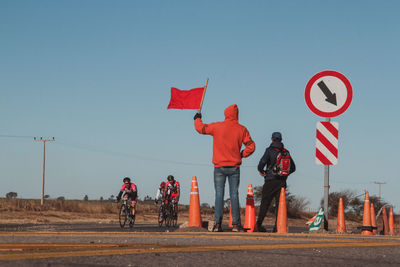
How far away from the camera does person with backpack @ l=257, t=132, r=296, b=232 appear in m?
12.4

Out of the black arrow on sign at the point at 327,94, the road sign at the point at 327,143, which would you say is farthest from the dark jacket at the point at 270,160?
the black arrow on sign at the point at 327,94

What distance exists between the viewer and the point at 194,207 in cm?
1284

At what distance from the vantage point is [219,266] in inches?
214

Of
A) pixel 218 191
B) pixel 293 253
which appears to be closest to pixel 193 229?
pixel 218 191

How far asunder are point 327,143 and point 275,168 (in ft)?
4.30

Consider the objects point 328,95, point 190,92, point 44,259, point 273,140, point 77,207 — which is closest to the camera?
point 44,259

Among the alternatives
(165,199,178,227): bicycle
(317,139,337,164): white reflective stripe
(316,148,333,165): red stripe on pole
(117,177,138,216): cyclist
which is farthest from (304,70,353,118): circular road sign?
(165,199,178,227): bicycle

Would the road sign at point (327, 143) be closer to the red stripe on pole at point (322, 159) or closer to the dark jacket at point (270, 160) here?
the red stripe on pole at point (322, 159)

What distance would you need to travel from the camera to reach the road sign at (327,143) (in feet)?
37.2

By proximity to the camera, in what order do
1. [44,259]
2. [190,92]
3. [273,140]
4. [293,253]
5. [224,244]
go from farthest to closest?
[190,92] → [273,140] → [224,244] → [293,253] → [44,259]

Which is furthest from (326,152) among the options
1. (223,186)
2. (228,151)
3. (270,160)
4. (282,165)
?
(223,186)

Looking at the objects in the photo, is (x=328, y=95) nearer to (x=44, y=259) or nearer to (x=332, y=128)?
(x=332, y=128)

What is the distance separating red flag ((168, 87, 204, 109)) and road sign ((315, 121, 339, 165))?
14.9ft

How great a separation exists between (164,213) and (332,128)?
12096 millimetres
